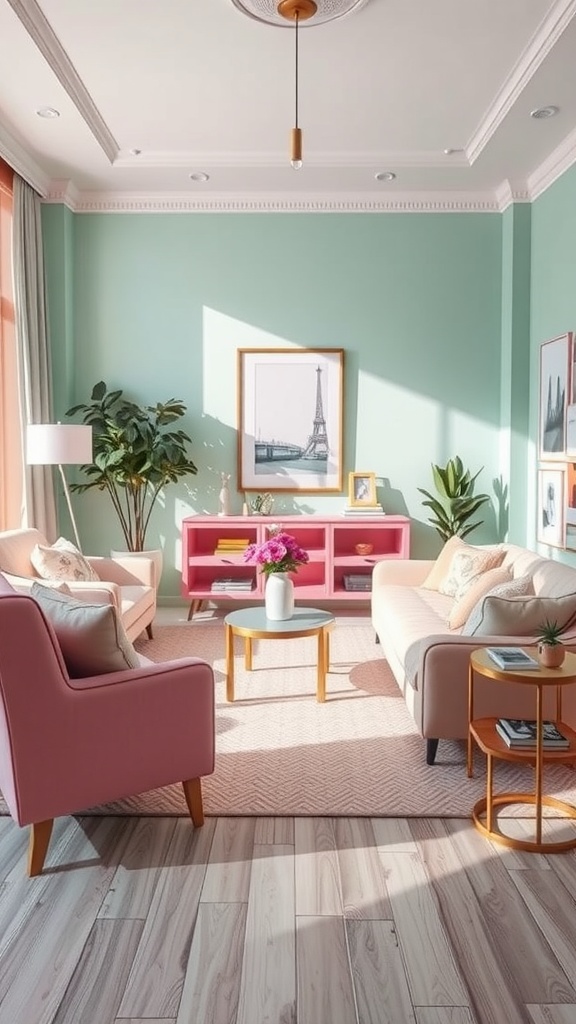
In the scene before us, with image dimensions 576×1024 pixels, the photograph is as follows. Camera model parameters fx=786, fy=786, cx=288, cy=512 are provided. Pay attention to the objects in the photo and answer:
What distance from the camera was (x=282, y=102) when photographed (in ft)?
15.3

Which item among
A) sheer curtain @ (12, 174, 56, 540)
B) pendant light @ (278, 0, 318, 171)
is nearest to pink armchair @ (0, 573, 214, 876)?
pendant light @ (278, 0, 318, 171)

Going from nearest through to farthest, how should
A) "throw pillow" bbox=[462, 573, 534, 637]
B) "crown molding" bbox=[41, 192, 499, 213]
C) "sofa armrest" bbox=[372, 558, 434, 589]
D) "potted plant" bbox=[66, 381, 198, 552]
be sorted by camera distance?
1. "throw pillow" bbox=[462, 573, 534, 637]
2. "sofa armrest" bbox=[372, 558, 434, 589]
3. "potted plant" bbox=[66, 381, 198, 552]
4. "crown molding" bbox=[41, 192, 499, 213]

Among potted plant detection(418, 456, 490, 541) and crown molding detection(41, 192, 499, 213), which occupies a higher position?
crown molding detection(41, 192, 499, 213)

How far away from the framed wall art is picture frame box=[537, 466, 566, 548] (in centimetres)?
12

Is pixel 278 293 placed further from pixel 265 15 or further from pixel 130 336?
pixel 265 15

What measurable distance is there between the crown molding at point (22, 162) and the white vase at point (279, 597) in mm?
3280

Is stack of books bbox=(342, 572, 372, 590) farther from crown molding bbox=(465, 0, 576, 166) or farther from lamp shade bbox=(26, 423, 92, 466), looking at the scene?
crown molding bbox=(465, 0, 576, 166)

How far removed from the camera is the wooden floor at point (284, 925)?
188 cm

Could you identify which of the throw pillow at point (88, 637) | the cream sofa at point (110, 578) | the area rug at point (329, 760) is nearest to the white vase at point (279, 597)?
the area rug at point (329, 760)

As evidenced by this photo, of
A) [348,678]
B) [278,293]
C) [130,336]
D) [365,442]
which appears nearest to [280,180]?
[278,293]

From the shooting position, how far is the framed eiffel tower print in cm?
626

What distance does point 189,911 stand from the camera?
2248mm

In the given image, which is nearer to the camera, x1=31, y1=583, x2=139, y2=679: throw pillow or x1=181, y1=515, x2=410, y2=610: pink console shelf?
x1=31, y1=583, x2=139, y2=679: throw pillow

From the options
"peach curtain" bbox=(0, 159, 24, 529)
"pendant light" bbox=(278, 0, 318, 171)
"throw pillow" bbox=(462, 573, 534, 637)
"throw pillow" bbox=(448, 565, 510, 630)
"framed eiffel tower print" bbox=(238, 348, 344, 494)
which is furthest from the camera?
"framed eiffel tower print" bbox=(238, 348, 344, 494)
